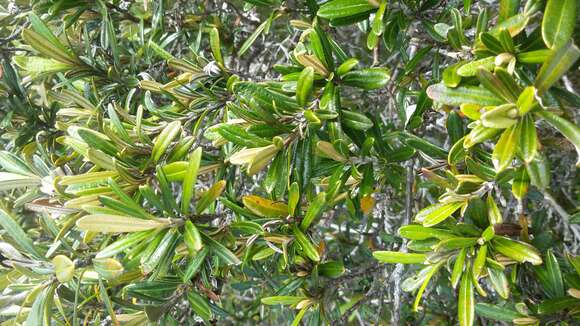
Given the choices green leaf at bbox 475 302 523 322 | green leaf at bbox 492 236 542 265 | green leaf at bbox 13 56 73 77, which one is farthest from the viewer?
green leaf at bbox 13 56 73 77

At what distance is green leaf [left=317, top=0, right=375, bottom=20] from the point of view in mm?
923

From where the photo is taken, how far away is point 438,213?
0.88 m

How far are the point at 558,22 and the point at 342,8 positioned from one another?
41cm

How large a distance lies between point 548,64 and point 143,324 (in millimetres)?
1047

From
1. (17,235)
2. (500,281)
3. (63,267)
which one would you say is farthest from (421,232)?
(17,235)

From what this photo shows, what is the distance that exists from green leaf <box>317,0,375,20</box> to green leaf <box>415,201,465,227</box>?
41cm

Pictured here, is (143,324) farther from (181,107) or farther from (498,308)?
(498,308)

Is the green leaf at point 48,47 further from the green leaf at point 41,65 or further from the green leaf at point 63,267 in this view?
the green leaf at point 63,267

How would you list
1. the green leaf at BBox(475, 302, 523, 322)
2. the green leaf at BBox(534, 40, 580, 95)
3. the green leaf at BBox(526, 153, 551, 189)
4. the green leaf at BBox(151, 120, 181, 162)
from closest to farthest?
the green leaf at BBox(534, 40, 580, 95)
the green leaf at BBox(526, 153, 551, 189)
the green leaf at BBox(151, 120, 181, 162)
the green leaf at BBox(475, 302, 523, 322)

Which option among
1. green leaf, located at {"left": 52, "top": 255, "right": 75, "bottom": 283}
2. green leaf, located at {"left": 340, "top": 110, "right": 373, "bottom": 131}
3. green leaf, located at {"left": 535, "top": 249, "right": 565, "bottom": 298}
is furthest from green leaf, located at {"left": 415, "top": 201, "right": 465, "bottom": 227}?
green leaf, located at {"left": 52, "top": 255, "right": 75, "bottom": 283}

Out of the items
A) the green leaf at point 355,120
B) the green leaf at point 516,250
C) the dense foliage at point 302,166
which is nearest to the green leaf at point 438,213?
the dense foliage at point 302,166

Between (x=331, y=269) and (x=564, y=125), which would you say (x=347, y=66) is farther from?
(x=331, y=269)

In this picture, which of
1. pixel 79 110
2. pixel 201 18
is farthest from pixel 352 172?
pixel 201 18

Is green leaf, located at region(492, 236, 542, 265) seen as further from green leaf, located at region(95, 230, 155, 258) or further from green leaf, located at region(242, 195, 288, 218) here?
green leaf, located at region(95, 230, 155, 258)
